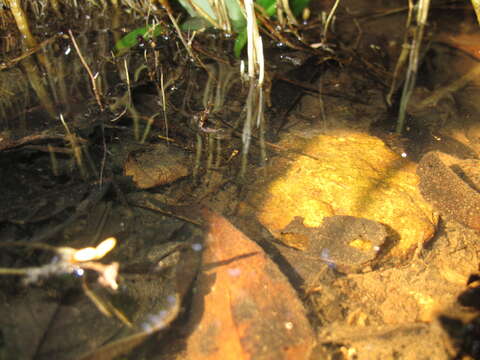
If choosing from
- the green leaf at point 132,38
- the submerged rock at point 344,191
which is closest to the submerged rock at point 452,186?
the submerged rock at point 344,191

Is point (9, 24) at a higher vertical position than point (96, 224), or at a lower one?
higher

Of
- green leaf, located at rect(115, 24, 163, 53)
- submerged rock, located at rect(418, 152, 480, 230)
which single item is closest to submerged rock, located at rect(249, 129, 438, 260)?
submerged rock, located at rect(418, 152, 480, 230)

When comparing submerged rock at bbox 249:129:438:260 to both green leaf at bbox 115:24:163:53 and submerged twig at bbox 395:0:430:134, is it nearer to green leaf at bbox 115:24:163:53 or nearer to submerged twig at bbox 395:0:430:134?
submerged twig at bbox 395:0:430:134

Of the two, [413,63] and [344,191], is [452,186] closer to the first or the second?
[344,191]

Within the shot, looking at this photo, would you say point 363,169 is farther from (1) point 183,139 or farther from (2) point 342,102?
(1) point 183,139

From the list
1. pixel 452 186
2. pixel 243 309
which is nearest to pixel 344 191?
pixel 452 186

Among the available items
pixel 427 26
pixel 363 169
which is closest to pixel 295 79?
pixel 363 169
